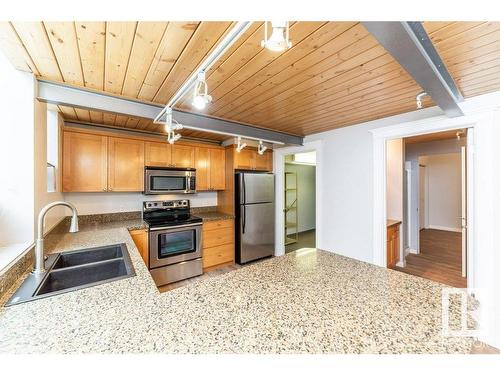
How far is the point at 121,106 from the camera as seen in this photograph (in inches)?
74.9

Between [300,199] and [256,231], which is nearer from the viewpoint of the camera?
[256,231]

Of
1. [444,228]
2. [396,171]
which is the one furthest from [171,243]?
[444,228]

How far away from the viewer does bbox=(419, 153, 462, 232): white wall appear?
6.01m

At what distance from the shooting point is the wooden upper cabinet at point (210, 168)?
3.54m

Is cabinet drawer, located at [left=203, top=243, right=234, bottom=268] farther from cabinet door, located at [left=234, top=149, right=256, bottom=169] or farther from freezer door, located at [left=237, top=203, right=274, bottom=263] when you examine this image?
cabinet door, located at [left=234, top=149, right=256, bottom=169]

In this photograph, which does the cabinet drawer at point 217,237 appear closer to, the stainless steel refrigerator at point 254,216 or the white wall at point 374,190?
the stainless steel refrigerator at point 254,216

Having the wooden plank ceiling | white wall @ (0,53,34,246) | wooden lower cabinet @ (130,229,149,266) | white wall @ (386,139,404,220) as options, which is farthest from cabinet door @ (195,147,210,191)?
white wall @ (386,139,404,220)

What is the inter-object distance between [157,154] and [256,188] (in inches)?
66.5

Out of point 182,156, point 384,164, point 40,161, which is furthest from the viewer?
point 182,156

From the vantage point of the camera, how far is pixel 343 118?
2.54 metres

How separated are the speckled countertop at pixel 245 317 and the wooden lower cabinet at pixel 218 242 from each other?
7.11ft

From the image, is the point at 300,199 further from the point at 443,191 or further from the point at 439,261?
the point at 443,191

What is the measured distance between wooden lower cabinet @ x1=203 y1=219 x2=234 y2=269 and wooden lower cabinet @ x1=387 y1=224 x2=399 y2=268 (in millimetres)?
2518
